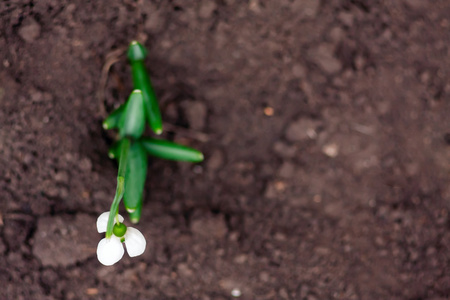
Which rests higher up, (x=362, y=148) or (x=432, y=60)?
(x=432, y=60)

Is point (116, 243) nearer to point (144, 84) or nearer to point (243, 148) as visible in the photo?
point (144, 84)

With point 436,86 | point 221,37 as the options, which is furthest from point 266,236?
point 436,86

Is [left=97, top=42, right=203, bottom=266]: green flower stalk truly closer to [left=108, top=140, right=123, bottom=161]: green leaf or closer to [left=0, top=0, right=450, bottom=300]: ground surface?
[left=108, top=140, right=123, bottom=161]: green leaf

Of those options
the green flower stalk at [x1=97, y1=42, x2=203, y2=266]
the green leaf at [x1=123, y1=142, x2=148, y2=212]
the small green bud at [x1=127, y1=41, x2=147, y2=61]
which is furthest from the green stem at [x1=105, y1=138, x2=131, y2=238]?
the small green bud at [x1=127, y1=41, x2=147, y2=61]

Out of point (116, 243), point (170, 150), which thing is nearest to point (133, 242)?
point (116, 243)

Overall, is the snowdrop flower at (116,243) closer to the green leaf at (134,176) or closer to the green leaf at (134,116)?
the green leaf at (134,176)

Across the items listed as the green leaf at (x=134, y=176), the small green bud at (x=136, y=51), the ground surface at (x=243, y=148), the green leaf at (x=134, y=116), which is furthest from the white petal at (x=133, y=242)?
the small green bud at (x=136, y=51)

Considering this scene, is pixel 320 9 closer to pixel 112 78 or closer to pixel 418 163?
pixel 418 163
